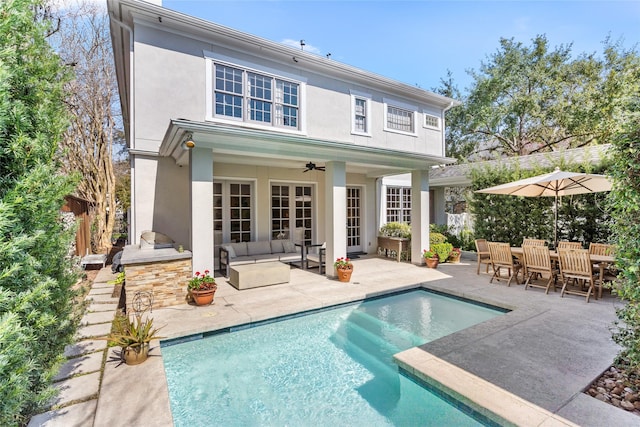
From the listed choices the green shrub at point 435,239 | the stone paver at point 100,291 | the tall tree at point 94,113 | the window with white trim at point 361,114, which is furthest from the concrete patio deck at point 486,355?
the tall tree at point 94,113

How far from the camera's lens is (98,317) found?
19.1ft

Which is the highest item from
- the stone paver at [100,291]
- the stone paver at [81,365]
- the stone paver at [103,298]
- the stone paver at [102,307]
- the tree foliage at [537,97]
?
the tree foliage at [537,97]

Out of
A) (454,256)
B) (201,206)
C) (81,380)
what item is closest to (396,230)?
(454,256)

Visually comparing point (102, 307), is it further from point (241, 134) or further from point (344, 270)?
point (344, 270)

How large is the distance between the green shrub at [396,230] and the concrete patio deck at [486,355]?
4181 mm

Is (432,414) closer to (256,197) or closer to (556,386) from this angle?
(556,386)

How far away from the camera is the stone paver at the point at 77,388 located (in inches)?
130

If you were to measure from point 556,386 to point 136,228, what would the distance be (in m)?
9.04

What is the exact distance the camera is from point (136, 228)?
804 centimetres

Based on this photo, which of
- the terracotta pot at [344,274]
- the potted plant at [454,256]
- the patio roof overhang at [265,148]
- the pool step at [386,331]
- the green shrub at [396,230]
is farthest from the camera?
the green shrub at [396,230]

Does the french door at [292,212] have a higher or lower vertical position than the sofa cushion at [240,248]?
higher

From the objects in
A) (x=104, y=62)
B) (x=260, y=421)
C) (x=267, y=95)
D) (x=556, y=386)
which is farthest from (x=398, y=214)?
(x=104, y=62)

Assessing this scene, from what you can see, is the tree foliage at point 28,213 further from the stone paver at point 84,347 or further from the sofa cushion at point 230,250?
the sofa cushion at point 230,250

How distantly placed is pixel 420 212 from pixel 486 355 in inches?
261
